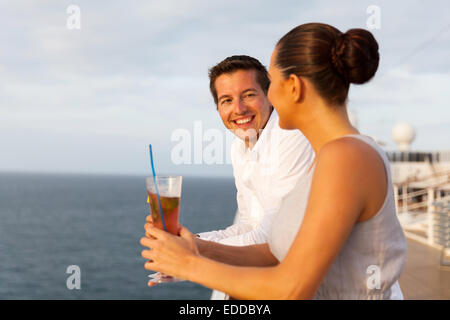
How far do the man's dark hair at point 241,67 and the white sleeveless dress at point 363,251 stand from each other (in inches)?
57.6

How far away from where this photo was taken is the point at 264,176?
215 cm

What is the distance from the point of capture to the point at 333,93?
44.8 inches

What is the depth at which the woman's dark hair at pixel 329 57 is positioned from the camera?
1091 mm

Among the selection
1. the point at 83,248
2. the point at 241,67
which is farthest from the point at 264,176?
the point at 83,248

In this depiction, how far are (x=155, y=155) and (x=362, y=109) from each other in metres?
12.8

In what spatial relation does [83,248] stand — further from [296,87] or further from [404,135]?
[296,87]

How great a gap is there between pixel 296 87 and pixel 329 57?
11 centimetres

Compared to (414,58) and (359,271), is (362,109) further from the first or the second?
(359,271)

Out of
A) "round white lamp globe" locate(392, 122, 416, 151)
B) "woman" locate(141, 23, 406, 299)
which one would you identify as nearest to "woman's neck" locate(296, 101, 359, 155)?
"woman" locate(141, 23, 406, 299)

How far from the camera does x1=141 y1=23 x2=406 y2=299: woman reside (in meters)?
0.92

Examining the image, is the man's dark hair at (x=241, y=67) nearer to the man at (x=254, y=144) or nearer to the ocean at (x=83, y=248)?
the man at (x=254, y=144)

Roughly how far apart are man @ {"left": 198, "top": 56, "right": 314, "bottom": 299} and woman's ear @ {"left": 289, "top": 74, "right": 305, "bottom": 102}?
2.76 ft
